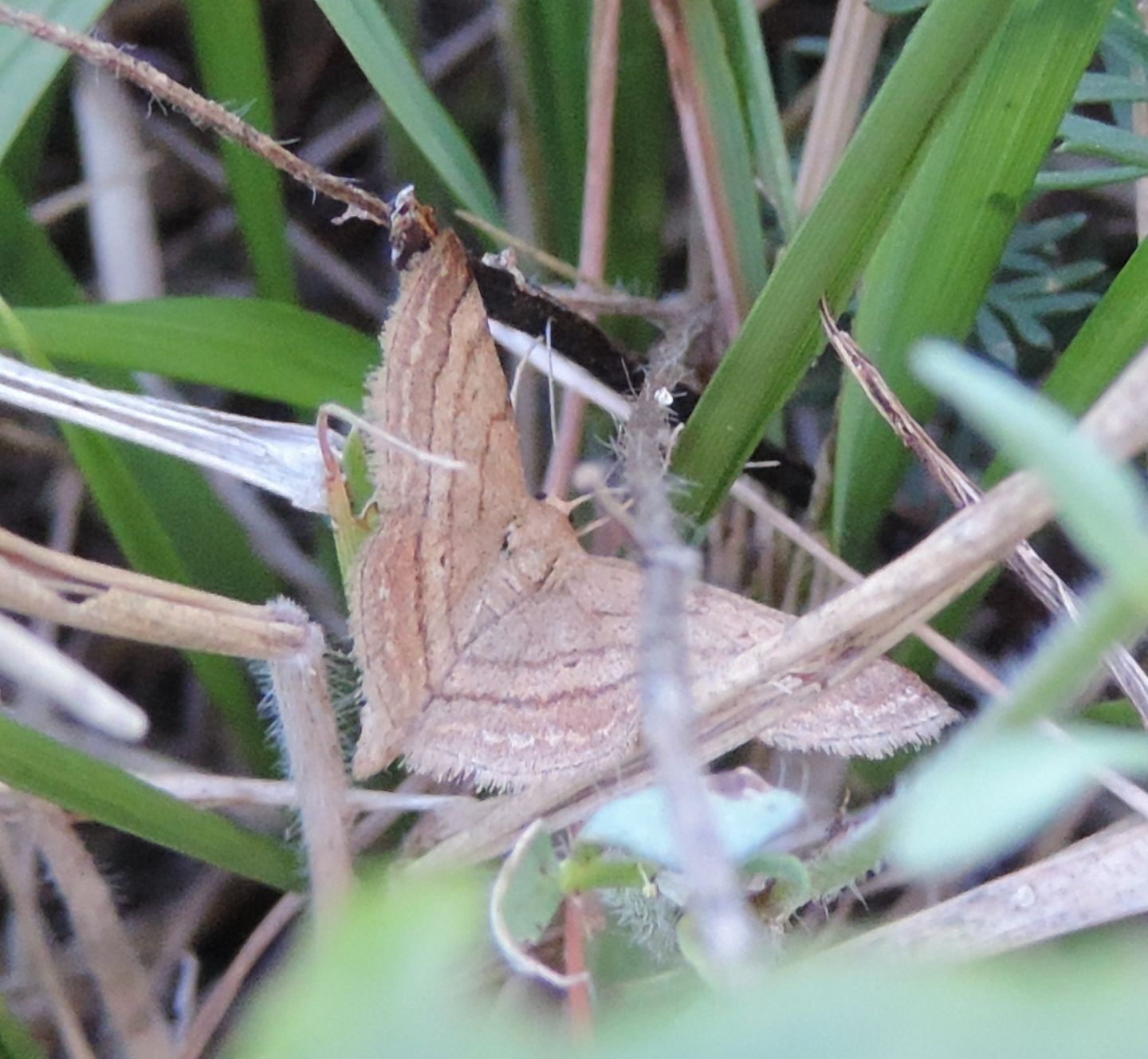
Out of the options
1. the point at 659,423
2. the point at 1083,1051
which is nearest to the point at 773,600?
Result: the point at 659,423

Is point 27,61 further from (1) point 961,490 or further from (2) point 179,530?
(1) point 961,490

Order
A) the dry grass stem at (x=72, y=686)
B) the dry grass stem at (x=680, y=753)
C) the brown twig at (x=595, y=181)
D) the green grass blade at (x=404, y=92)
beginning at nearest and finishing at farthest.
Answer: the dry grass stem at (x=680, y=753), the dry grass stem at (x=72, y=686), the green grass blade at (x=404, y=92), the brown twig at (x=595, y=181)

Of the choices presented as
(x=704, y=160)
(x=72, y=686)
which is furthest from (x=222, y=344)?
(x=72, y=686)

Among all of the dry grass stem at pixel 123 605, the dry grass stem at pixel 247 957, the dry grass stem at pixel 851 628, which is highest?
the dry grass stem at pixel 123 605

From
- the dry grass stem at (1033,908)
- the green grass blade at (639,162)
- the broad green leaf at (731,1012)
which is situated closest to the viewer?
the broad green leaf at (731,1012)

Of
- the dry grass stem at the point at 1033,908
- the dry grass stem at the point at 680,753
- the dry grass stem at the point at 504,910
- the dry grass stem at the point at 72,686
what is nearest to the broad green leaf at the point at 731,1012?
the dry grass stem at the point at 680,753

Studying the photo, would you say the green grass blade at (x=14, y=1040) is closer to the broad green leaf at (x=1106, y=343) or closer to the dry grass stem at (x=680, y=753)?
the dry grass stem at (x=680, y=753)
